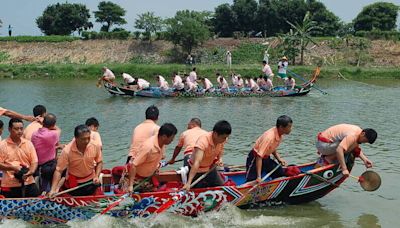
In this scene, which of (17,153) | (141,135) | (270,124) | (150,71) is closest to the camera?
(17,153)

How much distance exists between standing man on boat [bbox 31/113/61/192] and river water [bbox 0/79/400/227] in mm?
1034

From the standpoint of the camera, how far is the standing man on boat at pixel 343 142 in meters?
8.64

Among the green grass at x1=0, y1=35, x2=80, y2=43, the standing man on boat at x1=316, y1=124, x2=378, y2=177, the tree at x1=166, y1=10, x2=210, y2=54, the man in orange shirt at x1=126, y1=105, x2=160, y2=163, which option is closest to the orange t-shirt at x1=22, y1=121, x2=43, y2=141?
the man in orange shirt at x1=126, y1=105, x2=160, y2=163

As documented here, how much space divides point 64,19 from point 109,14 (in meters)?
6.96

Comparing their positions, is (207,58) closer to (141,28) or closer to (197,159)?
(141,28)

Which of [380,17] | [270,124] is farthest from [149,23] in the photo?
[270,124]

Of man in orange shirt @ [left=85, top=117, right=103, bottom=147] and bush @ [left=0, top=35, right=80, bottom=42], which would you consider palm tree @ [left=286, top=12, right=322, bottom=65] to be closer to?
bush @ [left=0, top=35, right=80, bottom=42]

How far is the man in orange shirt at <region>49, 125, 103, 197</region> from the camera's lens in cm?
740

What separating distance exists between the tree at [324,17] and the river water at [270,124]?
94.5 ft

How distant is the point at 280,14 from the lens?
64.4m

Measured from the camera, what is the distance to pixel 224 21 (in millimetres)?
67750

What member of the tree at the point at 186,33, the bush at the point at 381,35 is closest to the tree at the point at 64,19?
the tree at the point at 186,33

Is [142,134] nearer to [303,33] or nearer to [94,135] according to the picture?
[94,135]

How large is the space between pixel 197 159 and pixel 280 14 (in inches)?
2327
